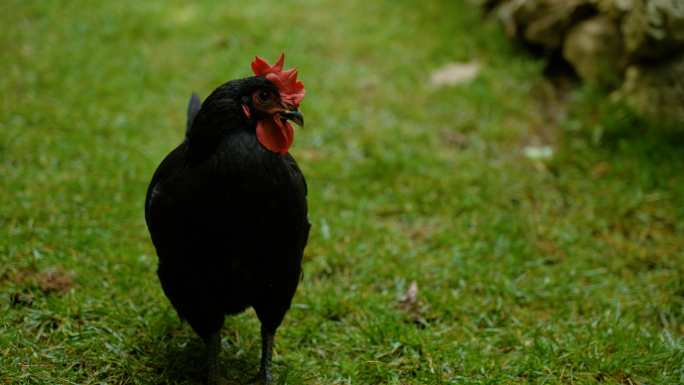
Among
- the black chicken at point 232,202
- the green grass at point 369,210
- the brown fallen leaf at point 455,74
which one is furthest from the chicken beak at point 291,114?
the brown fallen leaf at point 455,74

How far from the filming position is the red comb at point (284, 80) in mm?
2045

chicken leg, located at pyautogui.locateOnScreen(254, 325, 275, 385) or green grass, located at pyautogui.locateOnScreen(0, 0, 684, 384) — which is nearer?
chicken leg, located at pyautogui.locateOnScreen(254, 325, 275, 385)

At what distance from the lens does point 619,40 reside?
15.9 ft

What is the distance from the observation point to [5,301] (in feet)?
8.54

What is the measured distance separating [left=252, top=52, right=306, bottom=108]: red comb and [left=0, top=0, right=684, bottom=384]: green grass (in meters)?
1.30

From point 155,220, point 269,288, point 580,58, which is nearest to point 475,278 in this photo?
point 269,288

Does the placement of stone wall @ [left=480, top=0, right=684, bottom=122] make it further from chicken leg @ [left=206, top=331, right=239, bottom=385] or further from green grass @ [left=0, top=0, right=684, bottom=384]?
chicken leg @ [left=206, top=331, right=239, bottom=385]

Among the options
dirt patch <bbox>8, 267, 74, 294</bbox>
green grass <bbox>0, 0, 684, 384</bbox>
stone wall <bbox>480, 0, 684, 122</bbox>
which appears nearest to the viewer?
green grass <bbox>0, 0, 684, 384</bbox>

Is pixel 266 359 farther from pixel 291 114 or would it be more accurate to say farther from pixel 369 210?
pixel 369 210

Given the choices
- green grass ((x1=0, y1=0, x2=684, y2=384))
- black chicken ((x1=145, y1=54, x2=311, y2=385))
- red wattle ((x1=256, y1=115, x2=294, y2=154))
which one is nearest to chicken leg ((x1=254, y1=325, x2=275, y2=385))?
green grass ((x1=0, y1=0, x2=684, y2=384))

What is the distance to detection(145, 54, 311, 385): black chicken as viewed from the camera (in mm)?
1903

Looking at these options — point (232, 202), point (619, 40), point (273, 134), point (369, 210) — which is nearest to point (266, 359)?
point (232, 202)

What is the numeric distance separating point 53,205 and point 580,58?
16.2 feet

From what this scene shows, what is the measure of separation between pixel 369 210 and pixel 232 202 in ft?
6.68
